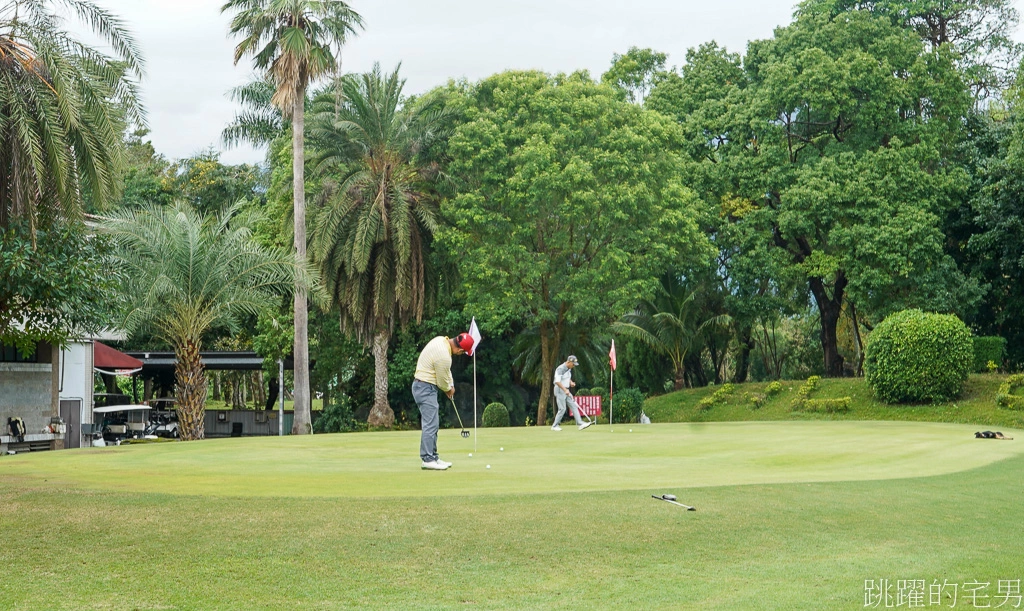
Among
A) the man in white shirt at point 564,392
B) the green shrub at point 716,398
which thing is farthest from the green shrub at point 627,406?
the man in white shirt at point 564,392

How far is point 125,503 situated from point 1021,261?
37867mm

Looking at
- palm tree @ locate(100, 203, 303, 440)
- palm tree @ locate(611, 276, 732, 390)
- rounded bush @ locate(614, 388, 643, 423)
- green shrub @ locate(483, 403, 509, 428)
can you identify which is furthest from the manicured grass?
palm tree @ locate(100, 203, 303, 440)

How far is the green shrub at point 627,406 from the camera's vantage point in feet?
133

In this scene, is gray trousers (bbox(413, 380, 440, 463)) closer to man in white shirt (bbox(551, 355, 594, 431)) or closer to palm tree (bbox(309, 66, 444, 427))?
man in white shirt (bbox(551, 355, 594, 431))

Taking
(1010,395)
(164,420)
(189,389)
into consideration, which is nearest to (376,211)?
(189,389)

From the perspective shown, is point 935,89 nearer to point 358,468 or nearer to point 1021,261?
point 1021,261

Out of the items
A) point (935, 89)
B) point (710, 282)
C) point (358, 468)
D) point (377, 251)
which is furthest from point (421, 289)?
point (358, 468)

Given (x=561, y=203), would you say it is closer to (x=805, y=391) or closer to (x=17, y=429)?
(x=805, y=391)

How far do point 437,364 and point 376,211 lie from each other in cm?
2798

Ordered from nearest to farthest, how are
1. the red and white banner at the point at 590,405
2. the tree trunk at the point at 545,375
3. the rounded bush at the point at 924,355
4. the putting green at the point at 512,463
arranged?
1. the putting green at the point at 512,463
2. the red and white banner at the point at 590,405
3. the rounded bush at the point at 924,355
4. the tree trunk at the point at 545,375

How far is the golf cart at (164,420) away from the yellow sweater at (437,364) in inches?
1372

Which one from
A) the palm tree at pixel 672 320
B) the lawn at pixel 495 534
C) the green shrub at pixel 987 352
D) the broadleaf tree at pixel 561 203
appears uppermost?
the broadleaf tree at pixel 561 203

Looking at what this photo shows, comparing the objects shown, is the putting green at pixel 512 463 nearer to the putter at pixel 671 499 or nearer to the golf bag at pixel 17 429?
the putter at pixel 671 499

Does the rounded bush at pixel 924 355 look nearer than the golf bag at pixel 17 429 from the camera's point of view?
No
